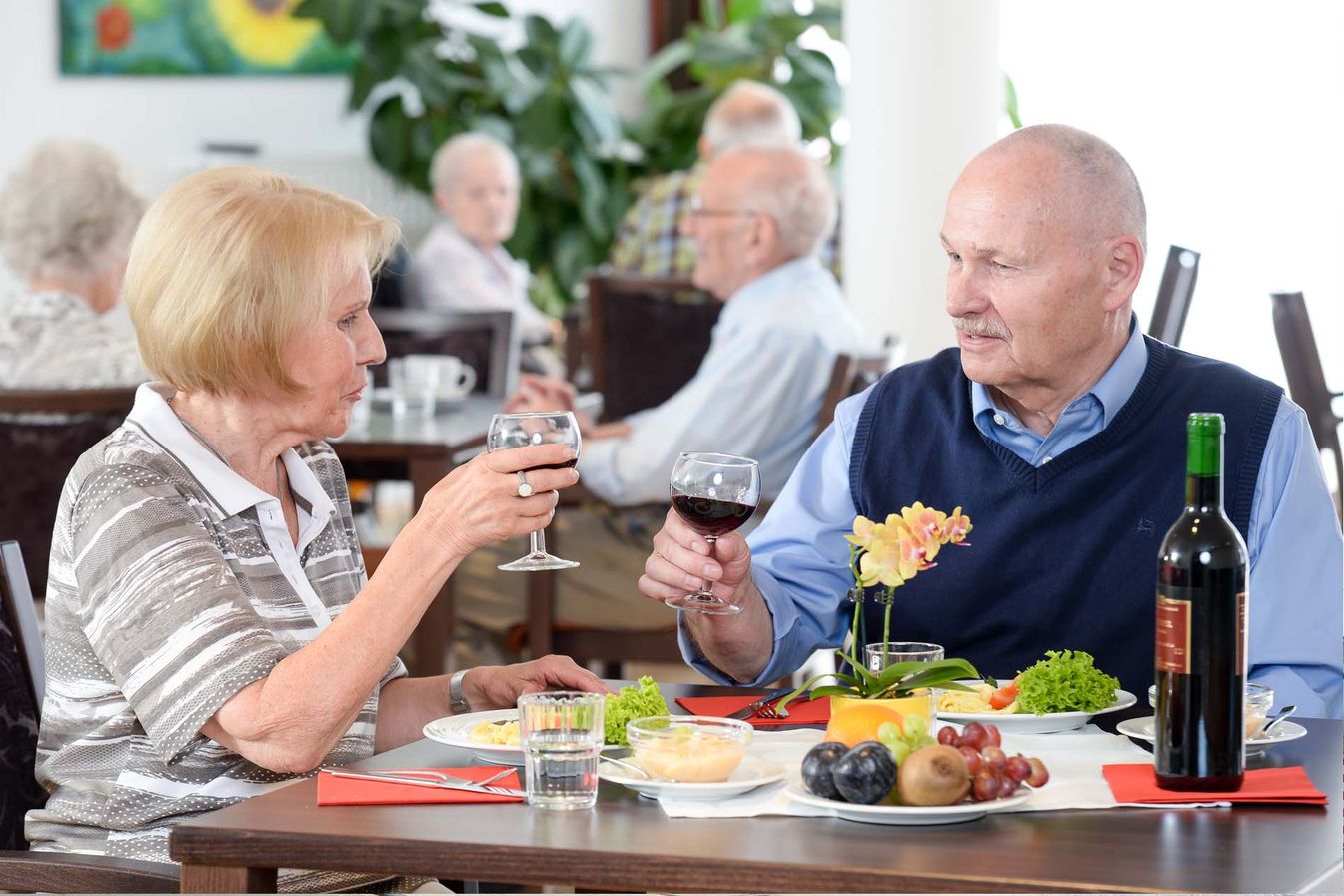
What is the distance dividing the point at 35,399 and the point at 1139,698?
185 cm

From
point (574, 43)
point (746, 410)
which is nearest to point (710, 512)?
point (746, 410)

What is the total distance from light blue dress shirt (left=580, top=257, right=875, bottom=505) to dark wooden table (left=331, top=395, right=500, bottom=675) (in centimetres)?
30

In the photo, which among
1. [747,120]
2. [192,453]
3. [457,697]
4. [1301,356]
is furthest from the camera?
[747,120]

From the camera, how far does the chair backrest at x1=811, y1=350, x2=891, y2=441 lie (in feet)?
11.0

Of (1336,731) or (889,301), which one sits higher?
(889,301)

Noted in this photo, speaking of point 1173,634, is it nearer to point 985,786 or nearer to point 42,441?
point 985,786

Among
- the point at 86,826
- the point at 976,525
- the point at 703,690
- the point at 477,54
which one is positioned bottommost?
the point at 86,826

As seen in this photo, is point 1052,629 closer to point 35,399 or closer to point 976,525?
point 976,525

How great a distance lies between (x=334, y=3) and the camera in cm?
741

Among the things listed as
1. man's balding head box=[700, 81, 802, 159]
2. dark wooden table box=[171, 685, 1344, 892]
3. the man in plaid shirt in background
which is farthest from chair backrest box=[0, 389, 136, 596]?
man's balding head box=[700, 81, 802, 159]

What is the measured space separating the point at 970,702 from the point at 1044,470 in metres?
0.44

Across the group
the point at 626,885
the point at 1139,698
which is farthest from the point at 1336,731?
the point at 626,885

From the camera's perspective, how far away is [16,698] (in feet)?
5.84

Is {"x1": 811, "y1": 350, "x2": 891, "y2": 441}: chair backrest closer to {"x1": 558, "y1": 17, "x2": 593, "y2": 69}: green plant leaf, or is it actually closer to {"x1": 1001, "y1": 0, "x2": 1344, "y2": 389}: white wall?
{"x1": 1001, "y1": 0, "x2": 1344, "y2": 389}: white wall
